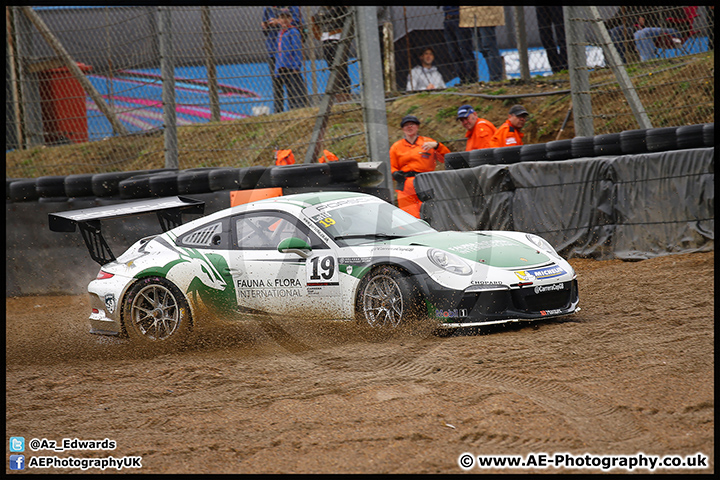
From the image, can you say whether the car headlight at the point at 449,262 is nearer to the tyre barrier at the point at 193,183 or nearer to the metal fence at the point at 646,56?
the tyre barrier at the point at 193,183

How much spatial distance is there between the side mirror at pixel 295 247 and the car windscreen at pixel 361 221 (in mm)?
259

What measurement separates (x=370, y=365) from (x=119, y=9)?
286 inches

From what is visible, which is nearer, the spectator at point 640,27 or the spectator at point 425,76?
the spectator at point 640,27

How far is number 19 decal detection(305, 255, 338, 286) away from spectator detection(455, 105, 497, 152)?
17.9ft

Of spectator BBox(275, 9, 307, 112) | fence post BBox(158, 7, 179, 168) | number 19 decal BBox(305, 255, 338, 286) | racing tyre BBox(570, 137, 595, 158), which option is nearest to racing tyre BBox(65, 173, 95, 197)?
fence post BBox(158, 7, 179, 168)

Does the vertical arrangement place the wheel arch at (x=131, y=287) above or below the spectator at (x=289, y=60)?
below

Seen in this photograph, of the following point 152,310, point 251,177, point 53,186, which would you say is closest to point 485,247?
point 152,310

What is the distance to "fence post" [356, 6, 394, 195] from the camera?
9.52m

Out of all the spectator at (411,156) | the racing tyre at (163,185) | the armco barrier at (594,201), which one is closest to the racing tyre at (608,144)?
the armco barrier at (594,201)

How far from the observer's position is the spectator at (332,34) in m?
9.50

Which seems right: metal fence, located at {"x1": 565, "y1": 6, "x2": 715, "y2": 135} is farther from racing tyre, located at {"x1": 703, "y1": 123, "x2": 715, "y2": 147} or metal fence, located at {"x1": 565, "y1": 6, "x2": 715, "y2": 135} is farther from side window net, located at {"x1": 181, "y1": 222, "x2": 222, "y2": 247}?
side window net, located at {"x1": 181, "y1": 222, "x2": 222, "y2": 247}

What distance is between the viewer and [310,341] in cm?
616
